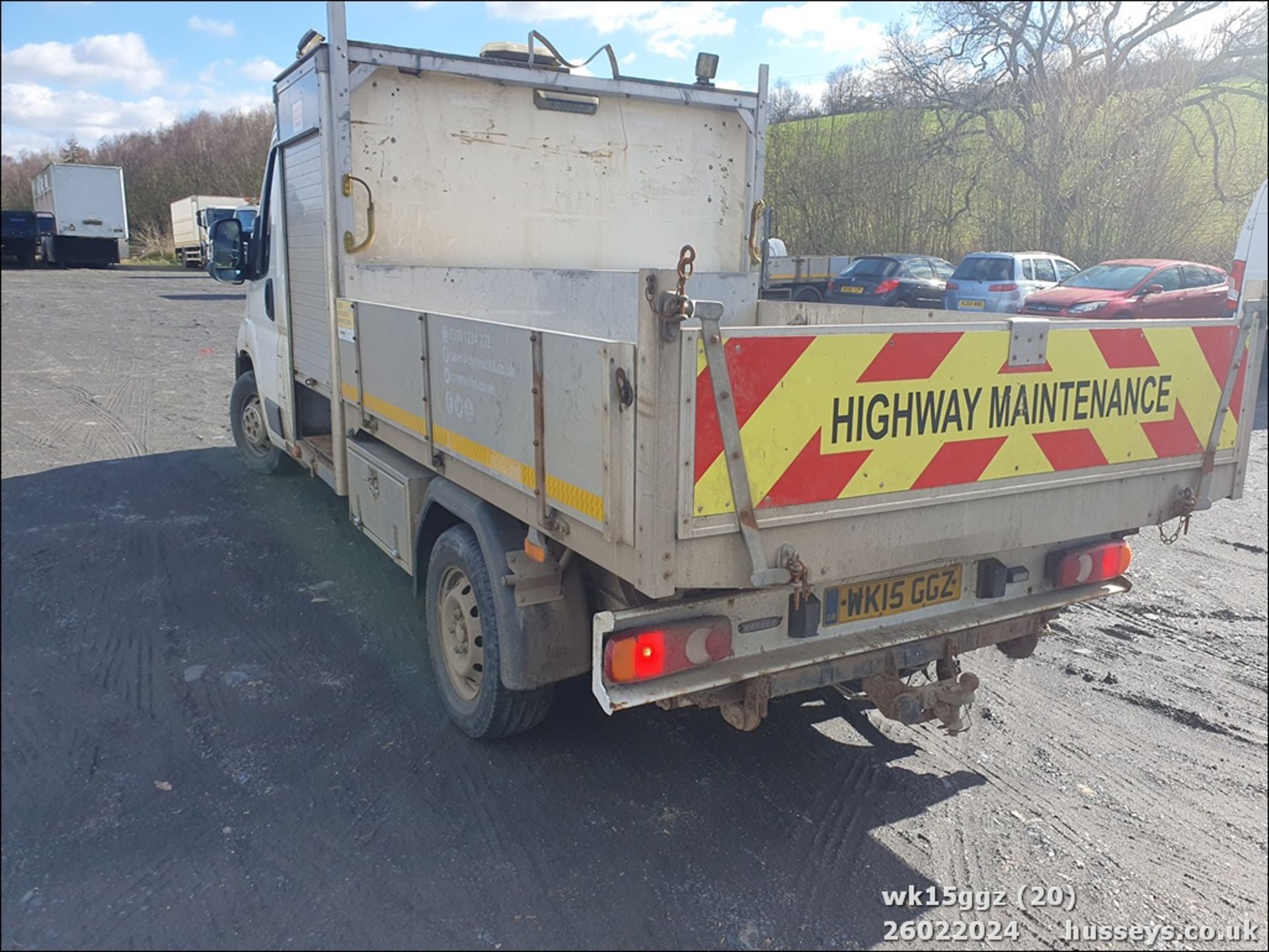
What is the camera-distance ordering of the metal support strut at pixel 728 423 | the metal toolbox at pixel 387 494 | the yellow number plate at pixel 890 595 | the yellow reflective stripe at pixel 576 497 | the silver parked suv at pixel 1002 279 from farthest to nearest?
the silver parked suv at pixel 1002 279
the metal toolbox at pixel 387 494
the yellow number plate at pixel 890 595
the yellow reflective stripe at pixel 576 497
the metal support strut at pixel 728 423

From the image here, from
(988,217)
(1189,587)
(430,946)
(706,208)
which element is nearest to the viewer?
(430,946)

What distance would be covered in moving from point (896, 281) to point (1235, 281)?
751 centimetres

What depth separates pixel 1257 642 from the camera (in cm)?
491

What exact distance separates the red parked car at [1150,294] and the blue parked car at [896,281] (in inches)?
185

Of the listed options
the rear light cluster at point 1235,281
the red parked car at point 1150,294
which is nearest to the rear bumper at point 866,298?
the red parked car at point 1150,294

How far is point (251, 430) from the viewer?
25.7 feet

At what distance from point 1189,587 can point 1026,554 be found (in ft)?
9.15

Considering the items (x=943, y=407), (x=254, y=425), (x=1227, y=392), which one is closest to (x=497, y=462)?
(x=943, y=407)

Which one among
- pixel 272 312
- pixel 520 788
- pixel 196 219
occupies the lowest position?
pixel 520 788

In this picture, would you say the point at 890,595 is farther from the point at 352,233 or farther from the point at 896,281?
the point at 896,281

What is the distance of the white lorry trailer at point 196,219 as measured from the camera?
2536 centimetres

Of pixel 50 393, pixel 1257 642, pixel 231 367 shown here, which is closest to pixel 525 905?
pixel 1257 642

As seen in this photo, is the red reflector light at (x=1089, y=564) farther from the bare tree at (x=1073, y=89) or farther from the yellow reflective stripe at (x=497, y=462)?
the bare tree at (x=1073, y=89)

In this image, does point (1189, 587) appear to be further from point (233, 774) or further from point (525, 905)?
point (233, 774)
